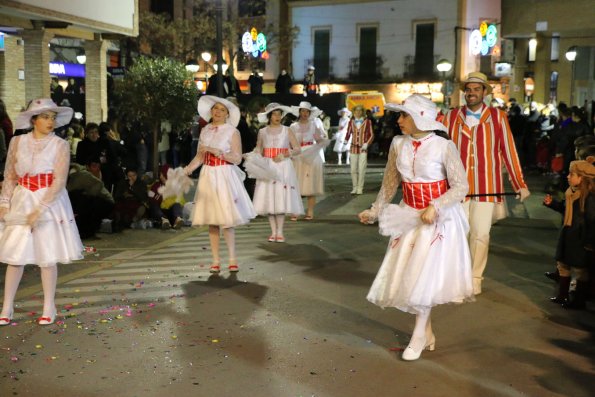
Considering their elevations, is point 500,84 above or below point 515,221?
above

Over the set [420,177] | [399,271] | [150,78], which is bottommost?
[399,271]

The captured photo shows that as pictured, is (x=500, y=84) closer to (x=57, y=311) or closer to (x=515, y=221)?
(x=515, y=221)

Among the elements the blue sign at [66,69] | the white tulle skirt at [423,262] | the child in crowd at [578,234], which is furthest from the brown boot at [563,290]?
the blue sign at [66,69]

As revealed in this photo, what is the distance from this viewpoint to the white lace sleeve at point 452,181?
5879mm

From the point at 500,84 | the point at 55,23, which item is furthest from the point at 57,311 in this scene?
the point at 500,84

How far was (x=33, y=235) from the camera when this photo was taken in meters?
6.83

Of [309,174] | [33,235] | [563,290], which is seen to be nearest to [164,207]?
[309,174]

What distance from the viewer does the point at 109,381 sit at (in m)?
5.50

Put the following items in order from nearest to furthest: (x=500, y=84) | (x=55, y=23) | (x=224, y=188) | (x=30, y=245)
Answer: (x=30, y=245), (x=224, y=188), (x=55, y=23), (x=500, y=84)

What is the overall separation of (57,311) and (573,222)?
4.91 metres

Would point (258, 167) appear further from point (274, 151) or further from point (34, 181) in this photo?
point (34, 181)

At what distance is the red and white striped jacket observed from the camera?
25.9ft

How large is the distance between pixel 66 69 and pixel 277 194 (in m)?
23.2

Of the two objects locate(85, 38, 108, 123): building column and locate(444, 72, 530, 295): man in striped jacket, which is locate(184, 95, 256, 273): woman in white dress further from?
locate(85, 38, 108, 123): building column
